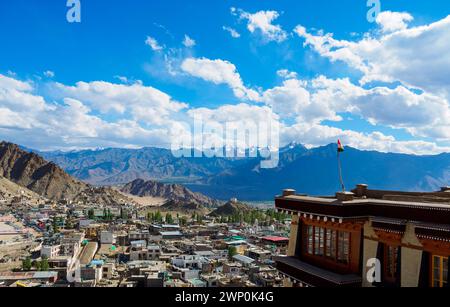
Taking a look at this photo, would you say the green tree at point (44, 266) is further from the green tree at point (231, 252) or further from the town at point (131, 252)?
the green tree at point (231, 252)

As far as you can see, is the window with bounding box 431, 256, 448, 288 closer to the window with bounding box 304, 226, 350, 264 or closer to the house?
the house

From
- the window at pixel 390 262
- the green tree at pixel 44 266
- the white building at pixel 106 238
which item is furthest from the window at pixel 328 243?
the white building at pixel 106 238

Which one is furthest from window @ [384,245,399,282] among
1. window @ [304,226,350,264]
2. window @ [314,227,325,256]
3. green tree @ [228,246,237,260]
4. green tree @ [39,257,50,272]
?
green tree @ [228,246,237,260]

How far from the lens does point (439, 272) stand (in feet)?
29.2

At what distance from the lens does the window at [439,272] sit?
28.8 feet

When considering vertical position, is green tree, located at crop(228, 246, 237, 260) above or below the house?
below

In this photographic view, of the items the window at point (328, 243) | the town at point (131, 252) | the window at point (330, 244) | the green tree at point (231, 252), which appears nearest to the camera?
the window at point (328, 243)

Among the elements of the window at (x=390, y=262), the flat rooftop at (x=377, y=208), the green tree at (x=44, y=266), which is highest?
the flat rooftop at (x=377, y=208)

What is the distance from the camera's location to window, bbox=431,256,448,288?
8.77 meters

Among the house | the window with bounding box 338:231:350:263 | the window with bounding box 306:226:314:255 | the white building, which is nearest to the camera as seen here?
the house
